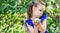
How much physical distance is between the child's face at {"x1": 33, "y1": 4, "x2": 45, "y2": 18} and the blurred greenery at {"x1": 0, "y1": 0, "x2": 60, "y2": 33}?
2.0 inches

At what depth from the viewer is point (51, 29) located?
4.68ft

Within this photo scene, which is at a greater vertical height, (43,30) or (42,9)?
(42,9)

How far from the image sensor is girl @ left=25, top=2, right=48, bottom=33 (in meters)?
1.36

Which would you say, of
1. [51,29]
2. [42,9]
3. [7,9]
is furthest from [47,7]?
[7,9]

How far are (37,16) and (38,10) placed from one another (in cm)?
5

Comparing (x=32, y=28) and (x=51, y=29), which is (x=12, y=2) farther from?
(x=51, y=29)

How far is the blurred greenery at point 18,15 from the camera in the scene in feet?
4.57

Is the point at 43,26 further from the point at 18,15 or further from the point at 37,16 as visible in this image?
the point at 18,15

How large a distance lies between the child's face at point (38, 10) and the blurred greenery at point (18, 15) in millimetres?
52

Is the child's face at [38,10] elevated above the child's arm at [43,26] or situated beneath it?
elevated above

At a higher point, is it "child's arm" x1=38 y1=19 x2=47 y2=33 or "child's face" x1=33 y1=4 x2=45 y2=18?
"child's face" x1=33 y1=4 x2=45 y2=18

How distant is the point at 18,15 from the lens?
55.1 inches

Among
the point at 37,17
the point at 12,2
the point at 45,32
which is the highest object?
the point at 12,2

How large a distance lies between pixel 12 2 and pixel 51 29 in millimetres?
386
